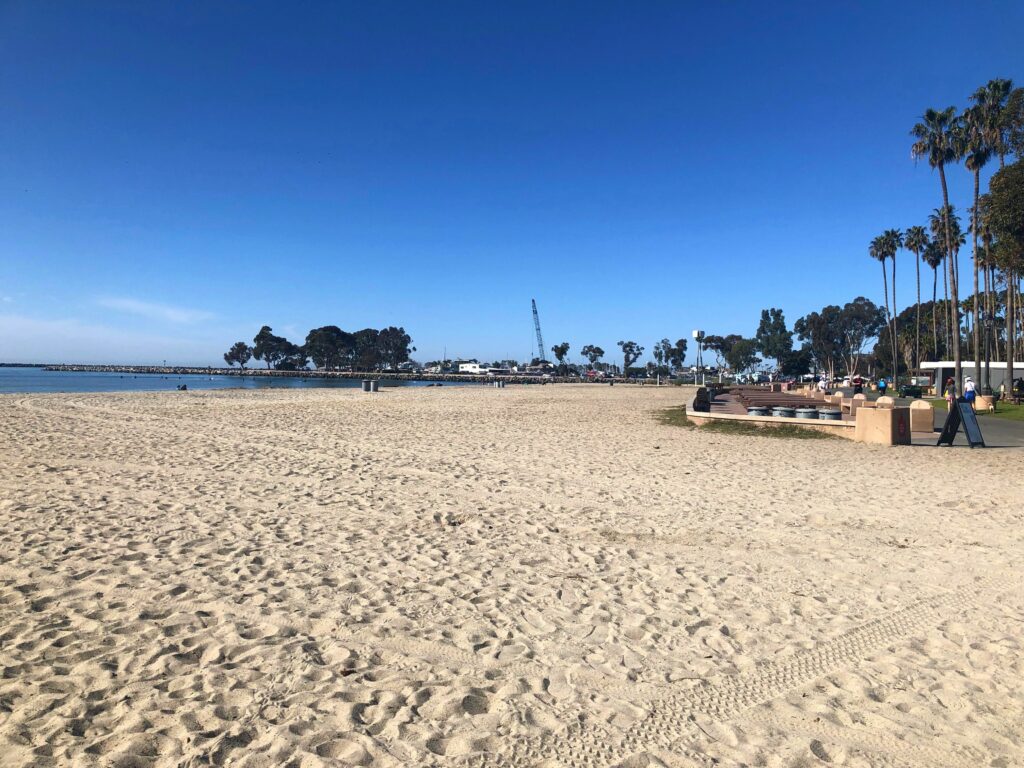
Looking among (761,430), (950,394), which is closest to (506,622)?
(761,430)

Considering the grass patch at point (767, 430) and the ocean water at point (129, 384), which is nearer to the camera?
the grass patch at point (767, 430)

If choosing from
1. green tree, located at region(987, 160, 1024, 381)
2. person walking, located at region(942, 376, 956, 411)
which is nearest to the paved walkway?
person walking, located at region(942, 376, 956, 411)

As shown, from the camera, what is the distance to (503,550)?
19.6ft

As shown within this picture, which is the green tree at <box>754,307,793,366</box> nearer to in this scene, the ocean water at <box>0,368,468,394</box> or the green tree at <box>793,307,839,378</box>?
the green tree at <box>793,307,839,378</box>

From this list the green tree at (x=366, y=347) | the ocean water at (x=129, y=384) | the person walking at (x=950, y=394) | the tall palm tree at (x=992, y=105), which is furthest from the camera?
the green tree at (x=366, y=347)

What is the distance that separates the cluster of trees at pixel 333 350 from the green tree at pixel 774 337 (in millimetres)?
95563

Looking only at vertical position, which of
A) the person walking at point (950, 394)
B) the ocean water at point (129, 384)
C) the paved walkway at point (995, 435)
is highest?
the ocean water at point (129, 384)

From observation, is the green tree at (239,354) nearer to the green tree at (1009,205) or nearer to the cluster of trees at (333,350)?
the cluster of trees at (333,350)

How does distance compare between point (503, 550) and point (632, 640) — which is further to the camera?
point (503, 550)

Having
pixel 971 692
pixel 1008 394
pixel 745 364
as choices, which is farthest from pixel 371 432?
pixel 745 364

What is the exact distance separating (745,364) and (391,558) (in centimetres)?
14939

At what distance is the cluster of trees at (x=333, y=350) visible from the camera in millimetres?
167625

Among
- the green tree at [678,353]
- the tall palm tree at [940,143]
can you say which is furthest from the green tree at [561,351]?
the tall palm tree at [940,143]

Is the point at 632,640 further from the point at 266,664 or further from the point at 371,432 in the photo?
the point at 371,432
